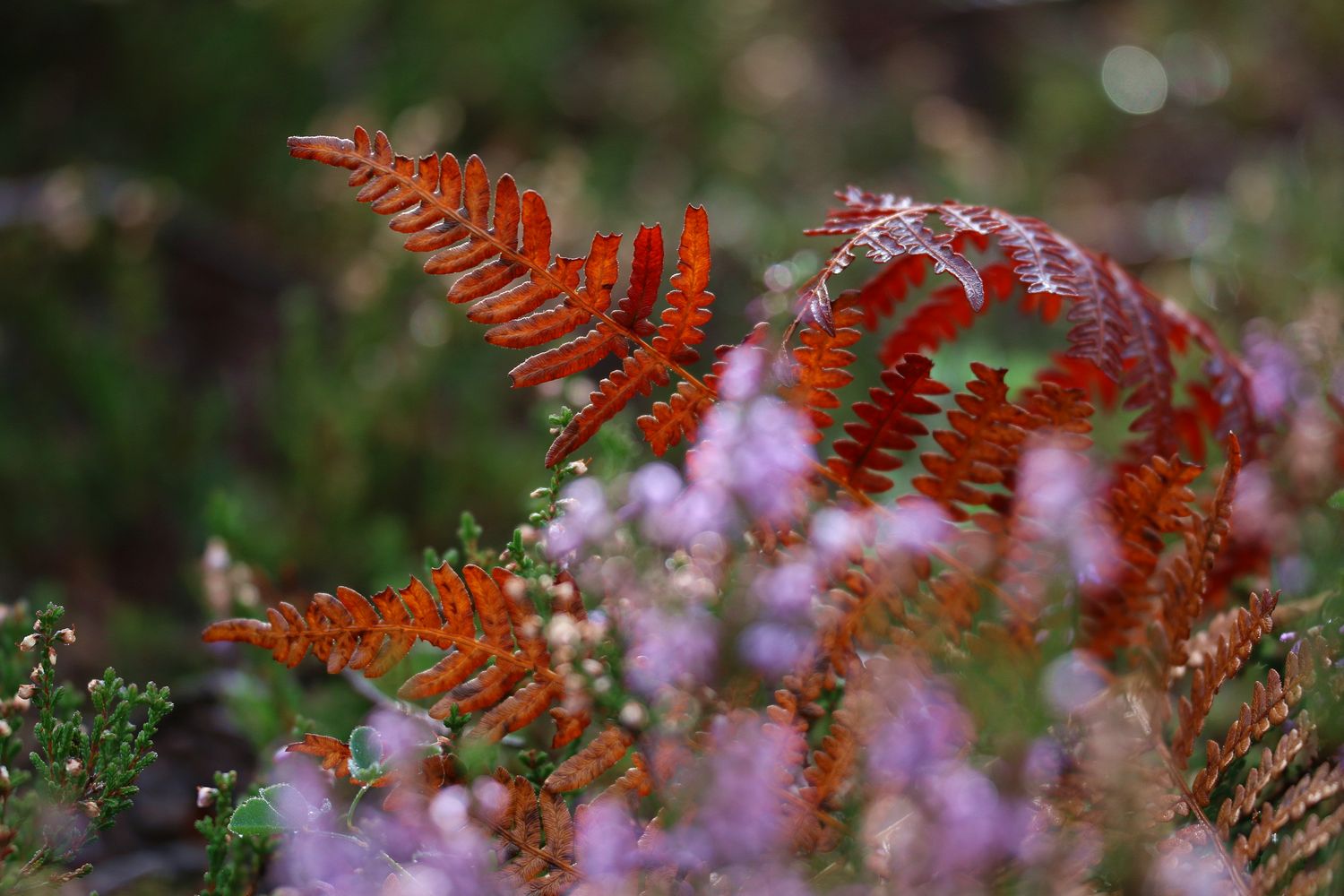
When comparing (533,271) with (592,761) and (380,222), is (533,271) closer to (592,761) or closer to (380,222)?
(592,761)

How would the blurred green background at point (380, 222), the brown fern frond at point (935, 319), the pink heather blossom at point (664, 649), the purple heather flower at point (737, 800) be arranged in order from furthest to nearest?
the blurred green background at point (380, 222) → the brown fern frond at point (935, 319) → the pink heather blossom at point (664, 649) → the purple heather flower at point (737, 800)

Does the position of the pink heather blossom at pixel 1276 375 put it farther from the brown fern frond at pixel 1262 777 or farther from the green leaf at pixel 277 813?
the green leaf at pixel 277 813

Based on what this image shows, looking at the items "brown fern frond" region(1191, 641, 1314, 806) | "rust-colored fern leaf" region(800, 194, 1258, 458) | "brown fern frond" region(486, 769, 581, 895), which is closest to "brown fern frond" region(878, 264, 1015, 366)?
"rust-colored fern leaf" region(800, 194, 1258, 458)

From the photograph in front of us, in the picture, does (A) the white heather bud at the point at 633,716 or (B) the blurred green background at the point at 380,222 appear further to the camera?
(B) the blurred green background at the point at 380,222

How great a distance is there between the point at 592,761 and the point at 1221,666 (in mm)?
480

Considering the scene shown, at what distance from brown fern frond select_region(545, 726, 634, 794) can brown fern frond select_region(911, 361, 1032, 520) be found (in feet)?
1.12

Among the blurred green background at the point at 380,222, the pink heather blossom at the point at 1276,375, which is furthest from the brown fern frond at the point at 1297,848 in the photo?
the blurred green background at the point at 380,222

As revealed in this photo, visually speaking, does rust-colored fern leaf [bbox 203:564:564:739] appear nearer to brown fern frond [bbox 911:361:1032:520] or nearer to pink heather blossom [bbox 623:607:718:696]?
pink heather blossom [bbox 623:607:718:696]

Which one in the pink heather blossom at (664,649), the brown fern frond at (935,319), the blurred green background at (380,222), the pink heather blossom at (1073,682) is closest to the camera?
the pink heather blossom at (664,649)

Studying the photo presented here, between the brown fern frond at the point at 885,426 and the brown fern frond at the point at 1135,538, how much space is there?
0.19 m

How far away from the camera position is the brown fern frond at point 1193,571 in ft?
2.77

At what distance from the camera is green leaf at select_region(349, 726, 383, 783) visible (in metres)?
0.76

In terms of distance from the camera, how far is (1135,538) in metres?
0.95

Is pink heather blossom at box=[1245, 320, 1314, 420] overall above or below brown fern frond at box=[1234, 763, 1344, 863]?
above
